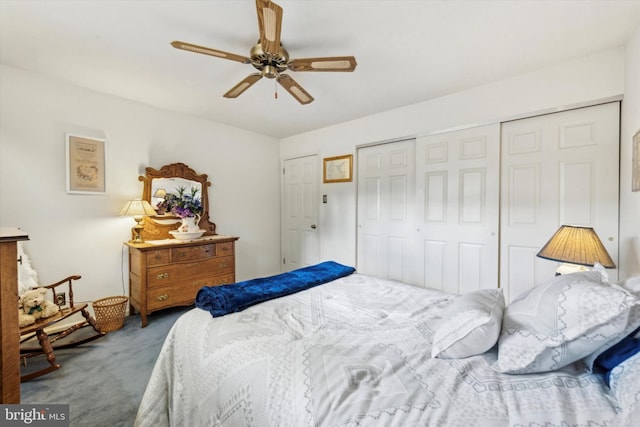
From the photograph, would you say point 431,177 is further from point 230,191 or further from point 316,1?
point 230,191

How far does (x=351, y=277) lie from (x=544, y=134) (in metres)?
2.12

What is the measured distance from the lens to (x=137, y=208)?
9.05 feet

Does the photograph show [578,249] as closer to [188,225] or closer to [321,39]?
[321,39]

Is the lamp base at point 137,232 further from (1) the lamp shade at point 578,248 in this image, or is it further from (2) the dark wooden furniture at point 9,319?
(1) the lamp shade at point 578,248

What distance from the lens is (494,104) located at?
100 inches

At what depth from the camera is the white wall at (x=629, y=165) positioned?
169cm

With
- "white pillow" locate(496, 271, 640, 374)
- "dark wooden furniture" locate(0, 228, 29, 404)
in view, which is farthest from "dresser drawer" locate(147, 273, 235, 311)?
"white pillow" locate(496, 271, 640, 374)

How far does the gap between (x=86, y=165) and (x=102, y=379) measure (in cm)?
202

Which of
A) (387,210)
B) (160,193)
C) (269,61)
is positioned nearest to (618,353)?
(269,61)

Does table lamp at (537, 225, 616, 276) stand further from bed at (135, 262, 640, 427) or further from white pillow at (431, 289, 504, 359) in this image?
white pillow at (431, 289, 504, 359)

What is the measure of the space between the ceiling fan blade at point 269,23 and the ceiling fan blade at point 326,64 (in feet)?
0.67

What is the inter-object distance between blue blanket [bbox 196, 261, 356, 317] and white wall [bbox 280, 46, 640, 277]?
1609 millimetres

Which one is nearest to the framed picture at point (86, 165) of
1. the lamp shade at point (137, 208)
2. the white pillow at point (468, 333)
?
the lamp shade at point (137, 208)

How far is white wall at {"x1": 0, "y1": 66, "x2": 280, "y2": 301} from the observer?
233 cm
